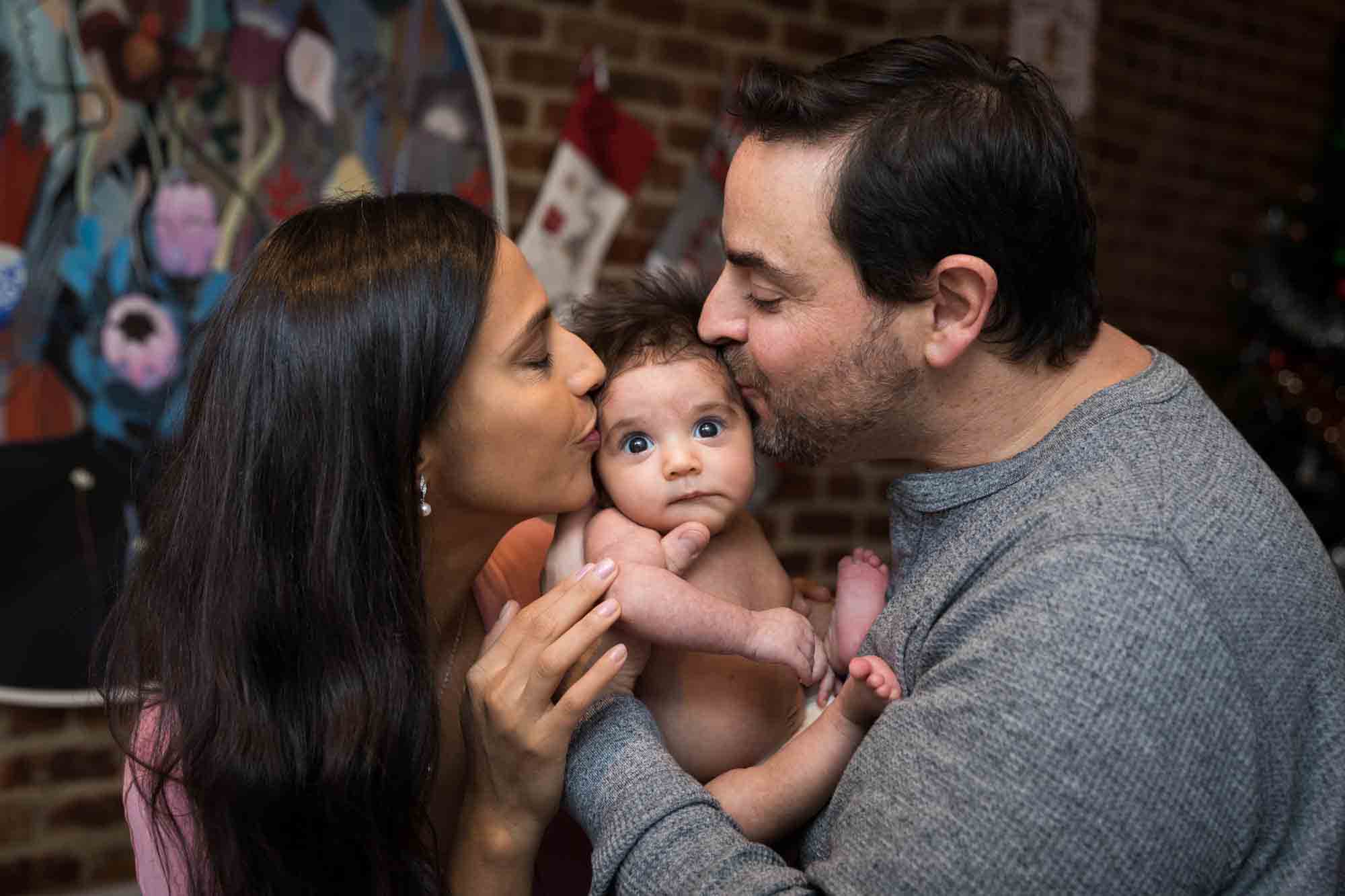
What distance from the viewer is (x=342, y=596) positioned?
1486 mm

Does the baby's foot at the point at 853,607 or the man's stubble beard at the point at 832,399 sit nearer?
the man's stubble beard at the point at 832,399

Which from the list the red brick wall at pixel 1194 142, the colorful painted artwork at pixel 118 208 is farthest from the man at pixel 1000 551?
the red brick wall at pixel 1194 142

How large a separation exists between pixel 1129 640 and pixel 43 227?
7.53ft

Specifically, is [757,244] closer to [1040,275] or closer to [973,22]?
[1040,275]

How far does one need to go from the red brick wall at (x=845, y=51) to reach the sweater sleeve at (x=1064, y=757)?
1.99 m

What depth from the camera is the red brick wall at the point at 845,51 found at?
273cm

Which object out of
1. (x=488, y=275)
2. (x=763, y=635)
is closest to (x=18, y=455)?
(x=488, y=275)

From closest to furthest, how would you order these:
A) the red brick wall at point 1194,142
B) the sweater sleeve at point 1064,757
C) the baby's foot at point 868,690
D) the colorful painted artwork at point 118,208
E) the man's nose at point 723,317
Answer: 1. the sweater sleeve at point 1064,757
2. the baby's foot at point 868,690
3. the man's nose at point 723,317
4. the colorful painted artwork at point 118,208
5. the red brick wall at point 1194,142

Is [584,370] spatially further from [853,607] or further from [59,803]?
[59,803]

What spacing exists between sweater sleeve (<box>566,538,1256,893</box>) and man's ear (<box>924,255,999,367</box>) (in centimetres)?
35

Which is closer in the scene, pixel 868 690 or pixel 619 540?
pixel 868 690

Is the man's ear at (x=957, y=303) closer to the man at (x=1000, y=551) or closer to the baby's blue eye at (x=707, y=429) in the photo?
the man at (x=1000, y=551)

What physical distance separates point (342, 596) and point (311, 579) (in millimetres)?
43

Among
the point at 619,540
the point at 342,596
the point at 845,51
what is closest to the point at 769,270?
the point at 619,540
